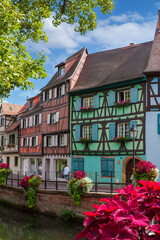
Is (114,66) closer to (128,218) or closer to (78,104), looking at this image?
(78,104)

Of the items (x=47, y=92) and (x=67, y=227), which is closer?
(x=67, y=227)

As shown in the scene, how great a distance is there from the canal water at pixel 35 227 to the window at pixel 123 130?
7.64m

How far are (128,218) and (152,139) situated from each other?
1567 cm

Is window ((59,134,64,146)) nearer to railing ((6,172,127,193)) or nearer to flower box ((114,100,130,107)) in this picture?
railing ((6,172,127,193))

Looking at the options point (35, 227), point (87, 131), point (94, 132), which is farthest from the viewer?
point (87, 131)

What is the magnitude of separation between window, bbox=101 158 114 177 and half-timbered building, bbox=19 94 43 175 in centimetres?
824

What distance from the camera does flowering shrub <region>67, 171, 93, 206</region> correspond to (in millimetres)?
12727

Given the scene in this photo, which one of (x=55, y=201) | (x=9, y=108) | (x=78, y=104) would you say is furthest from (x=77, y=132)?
(x=9, y=108)

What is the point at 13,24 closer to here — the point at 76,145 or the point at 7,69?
the point at 7,69

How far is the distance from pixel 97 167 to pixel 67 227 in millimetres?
7736

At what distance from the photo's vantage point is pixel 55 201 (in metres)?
14.5

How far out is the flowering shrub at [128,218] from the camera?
1888mm

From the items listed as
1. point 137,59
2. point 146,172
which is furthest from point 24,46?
point 137,59

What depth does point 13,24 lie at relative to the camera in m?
9.13
